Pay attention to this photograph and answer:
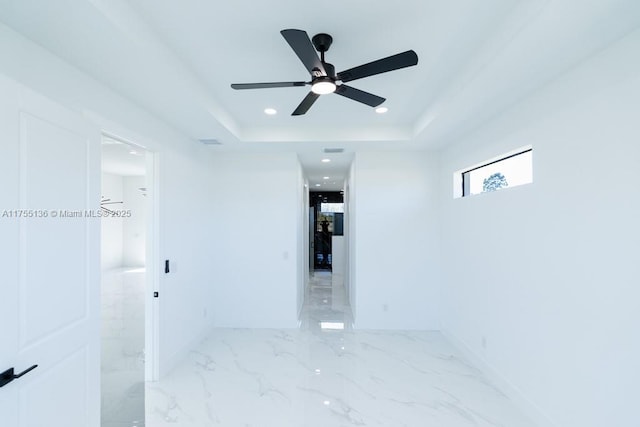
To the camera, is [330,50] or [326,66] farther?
[330,50]

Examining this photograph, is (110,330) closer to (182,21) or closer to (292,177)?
(292,177)

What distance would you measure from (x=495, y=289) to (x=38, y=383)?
3.33m

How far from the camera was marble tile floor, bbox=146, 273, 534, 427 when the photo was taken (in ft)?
7.87

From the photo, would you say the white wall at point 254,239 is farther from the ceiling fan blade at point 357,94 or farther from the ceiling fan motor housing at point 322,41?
the ceiling fan motor housing at point 322,41

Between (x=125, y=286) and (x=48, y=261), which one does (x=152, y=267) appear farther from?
(x=125, y=286)

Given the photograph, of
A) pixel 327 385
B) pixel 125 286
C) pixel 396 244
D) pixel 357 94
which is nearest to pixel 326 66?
pixel 357 94

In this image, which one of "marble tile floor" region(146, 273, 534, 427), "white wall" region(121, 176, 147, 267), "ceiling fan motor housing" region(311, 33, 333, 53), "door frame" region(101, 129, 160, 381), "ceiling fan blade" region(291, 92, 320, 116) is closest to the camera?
"ceiling fan motor housing" region(311, 33, 333, 53)

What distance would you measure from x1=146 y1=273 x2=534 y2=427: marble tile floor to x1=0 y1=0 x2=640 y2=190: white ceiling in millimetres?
2505

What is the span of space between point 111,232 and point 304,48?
9.40m

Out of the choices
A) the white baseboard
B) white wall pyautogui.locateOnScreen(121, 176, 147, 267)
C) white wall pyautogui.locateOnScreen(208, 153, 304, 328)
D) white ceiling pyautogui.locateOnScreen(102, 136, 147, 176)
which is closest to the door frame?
white wall pyautogui.locateOnScreen(208, 153, 304, 328)

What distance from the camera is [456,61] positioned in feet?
7.61

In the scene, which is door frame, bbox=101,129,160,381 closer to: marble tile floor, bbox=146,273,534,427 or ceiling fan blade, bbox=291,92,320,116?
marble tile floor, bbox=146,273,534,427

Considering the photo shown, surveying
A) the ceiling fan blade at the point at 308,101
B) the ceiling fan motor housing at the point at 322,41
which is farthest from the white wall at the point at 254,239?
the ceiling fan motor housing at the point at 322,41

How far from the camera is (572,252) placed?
6.66 ft
